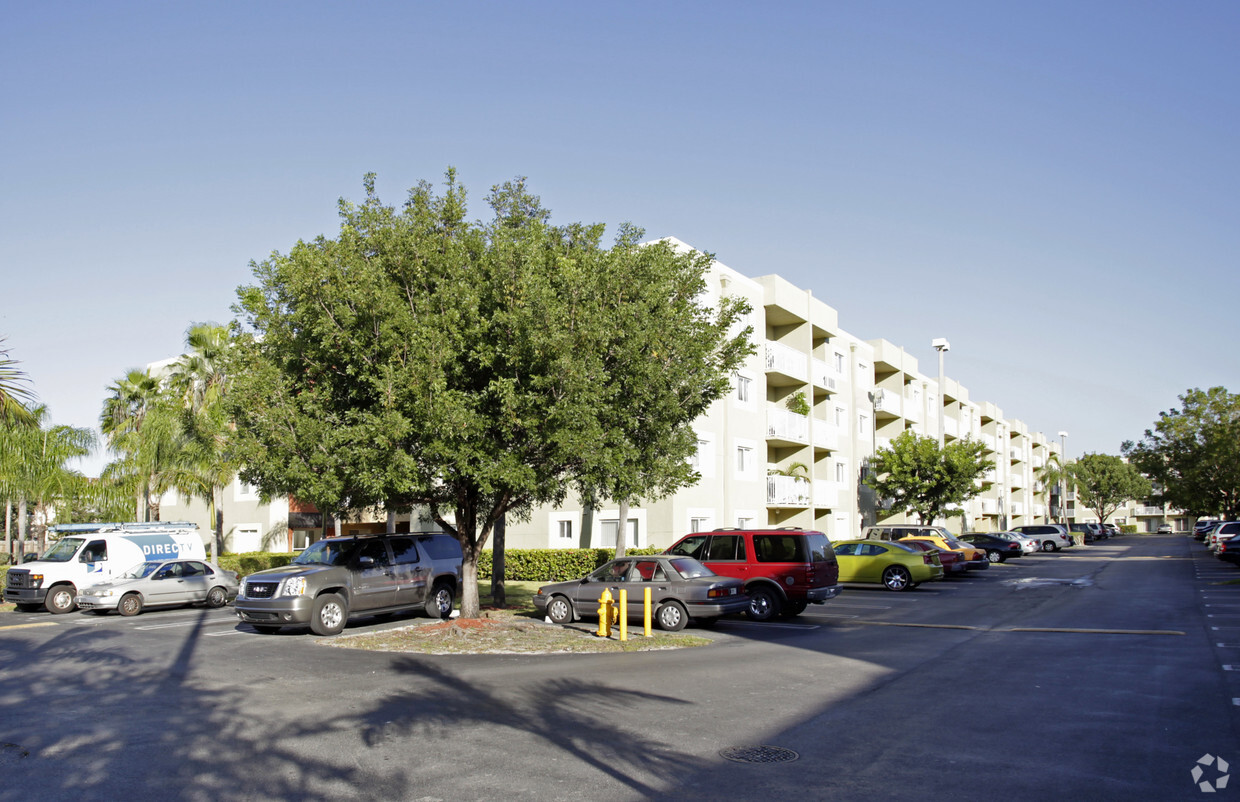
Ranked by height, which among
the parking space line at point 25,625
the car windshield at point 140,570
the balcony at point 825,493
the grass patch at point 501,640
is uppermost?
the balcony at point 825,493

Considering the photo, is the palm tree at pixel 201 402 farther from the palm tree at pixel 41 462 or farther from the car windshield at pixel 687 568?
the car windshield at pixel 687 568

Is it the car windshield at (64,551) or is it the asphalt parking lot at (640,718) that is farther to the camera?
the car windshield at (64,551)

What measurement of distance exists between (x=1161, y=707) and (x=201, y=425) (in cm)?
2876

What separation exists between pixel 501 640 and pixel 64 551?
1445cm

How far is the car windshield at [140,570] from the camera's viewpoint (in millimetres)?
23438

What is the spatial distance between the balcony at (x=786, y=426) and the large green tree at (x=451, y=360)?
65.4ft

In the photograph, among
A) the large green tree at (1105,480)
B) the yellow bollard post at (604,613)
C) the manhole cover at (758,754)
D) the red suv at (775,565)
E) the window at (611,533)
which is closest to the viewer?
the manhole cover at (758,754)

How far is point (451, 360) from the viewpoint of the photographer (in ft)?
48.3

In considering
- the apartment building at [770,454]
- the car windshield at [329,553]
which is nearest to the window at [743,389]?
the apartment building at [770,454]

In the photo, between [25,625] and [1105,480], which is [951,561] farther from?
[1105,480]

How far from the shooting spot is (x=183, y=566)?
23.9 metres

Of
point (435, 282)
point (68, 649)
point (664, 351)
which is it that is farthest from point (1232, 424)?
point (68, 649)

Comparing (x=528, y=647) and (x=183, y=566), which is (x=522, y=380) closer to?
(x=528, y=647)

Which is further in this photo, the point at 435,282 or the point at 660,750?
the point at 435,282
